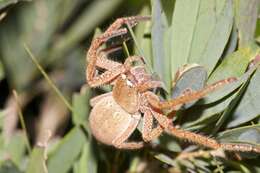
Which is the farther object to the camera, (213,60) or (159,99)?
(159,99)

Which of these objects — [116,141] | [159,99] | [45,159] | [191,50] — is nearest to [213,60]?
[191,50]

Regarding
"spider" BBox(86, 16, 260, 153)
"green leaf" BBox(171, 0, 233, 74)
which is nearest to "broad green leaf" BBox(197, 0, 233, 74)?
"green leaf" BBox(171, 0, 233, 74)

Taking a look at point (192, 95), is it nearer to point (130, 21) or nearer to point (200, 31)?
point (200, 31)

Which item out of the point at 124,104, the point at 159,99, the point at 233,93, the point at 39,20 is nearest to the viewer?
the point at 233,93

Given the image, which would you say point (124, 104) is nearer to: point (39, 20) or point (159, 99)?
point (159, 99)

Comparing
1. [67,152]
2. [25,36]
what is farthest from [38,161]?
[25,36]

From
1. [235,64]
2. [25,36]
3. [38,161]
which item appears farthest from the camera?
[25,36]
